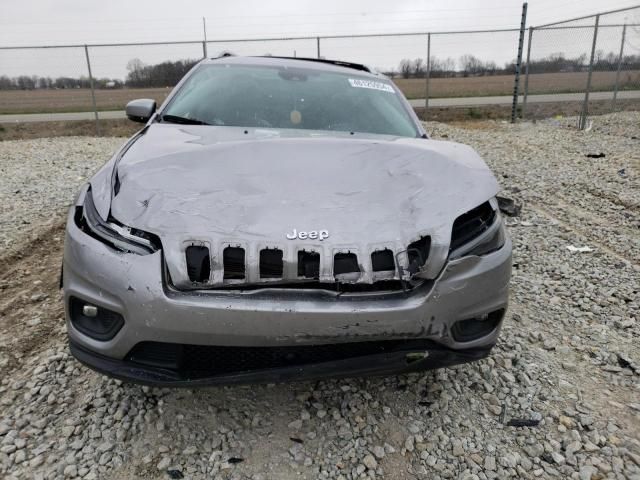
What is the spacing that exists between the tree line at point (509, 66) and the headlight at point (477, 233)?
11.2 metres

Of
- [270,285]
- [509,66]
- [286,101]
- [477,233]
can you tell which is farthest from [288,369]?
[509,66]

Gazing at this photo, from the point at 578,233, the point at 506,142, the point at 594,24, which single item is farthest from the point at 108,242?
the point at 594,24

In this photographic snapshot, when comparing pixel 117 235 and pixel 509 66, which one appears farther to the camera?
pixel 509 66

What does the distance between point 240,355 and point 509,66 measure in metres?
17.0

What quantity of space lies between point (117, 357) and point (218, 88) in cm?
193

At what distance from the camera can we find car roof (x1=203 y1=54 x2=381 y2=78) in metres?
3.46

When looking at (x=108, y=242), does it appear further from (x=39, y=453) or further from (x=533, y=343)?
(x=533, y=343)

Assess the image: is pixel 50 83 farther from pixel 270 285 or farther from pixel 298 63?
pixel 270 285

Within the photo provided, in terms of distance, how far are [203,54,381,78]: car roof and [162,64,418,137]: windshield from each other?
0.40ft

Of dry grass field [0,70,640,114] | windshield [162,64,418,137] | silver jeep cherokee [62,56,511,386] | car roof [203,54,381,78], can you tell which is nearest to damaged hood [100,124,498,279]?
silver jeep cherokee [62,56,511,386]

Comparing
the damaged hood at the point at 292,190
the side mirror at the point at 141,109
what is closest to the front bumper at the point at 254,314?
the damaged hood at the point at 292,190

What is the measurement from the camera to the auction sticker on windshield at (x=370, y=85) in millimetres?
3301

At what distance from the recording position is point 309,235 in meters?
1.67

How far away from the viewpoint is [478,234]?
1.88 meters
